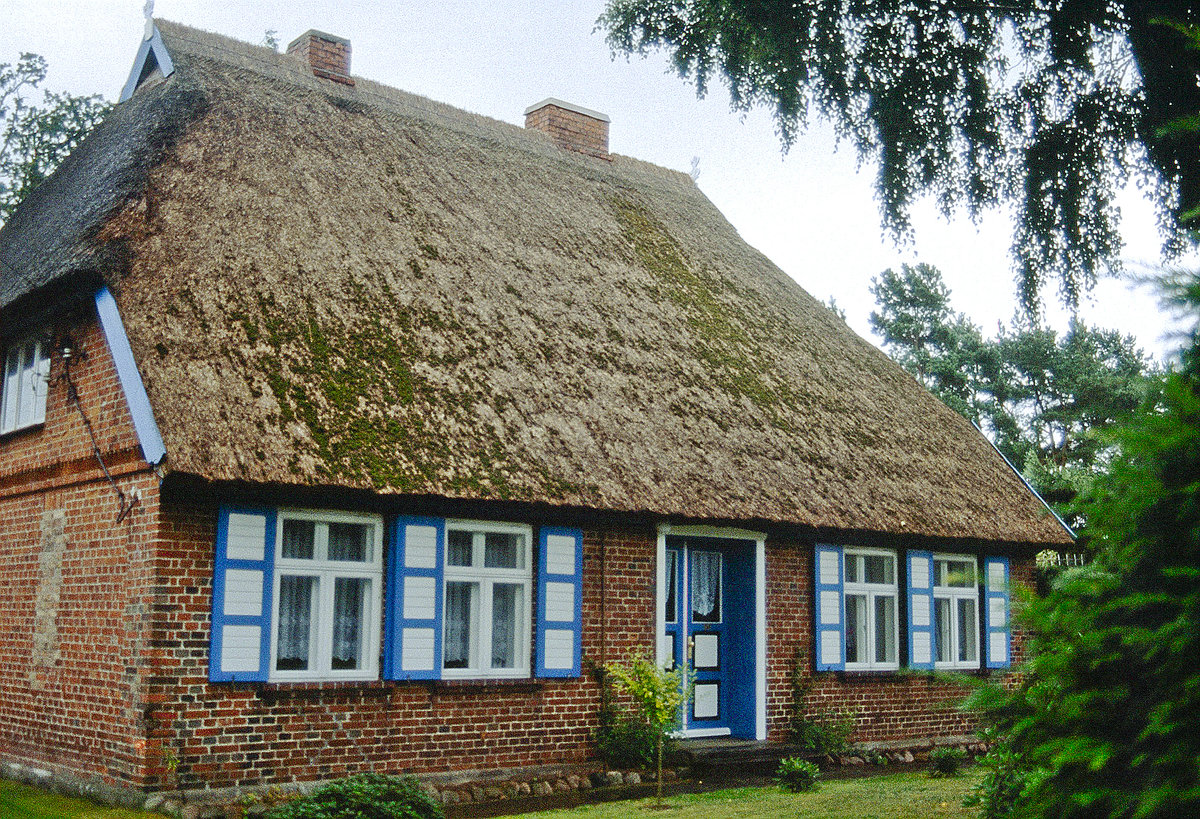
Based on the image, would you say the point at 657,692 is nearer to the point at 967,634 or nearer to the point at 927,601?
the point at 927,601

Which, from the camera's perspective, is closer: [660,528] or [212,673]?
[212,673]

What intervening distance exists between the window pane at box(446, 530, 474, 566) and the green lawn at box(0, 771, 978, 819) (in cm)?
249

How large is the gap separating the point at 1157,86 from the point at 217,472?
25.6ft

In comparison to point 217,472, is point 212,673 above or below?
below

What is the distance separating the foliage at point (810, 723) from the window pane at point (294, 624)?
603 centimetres

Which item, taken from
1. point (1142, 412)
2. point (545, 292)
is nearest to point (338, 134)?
point (545, 292)

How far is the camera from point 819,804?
9.38 meters

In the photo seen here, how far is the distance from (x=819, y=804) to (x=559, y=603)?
320 cm

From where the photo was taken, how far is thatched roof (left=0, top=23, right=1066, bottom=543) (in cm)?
994

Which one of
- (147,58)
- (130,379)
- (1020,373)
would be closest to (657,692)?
(130,379)

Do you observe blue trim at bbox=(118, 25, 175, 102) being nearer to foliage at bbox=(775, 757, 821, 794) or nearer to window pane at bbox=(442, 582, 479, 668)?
window pane at bbox=(442, 582, 479, 668)

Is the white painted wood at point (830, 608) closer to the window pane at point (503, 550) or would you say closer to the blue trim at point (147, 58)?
the window pane at point (503, 550)

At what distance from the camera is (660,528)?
12023 mm

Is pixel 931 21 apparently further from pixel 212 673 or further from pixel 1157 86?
pixel 212 673
